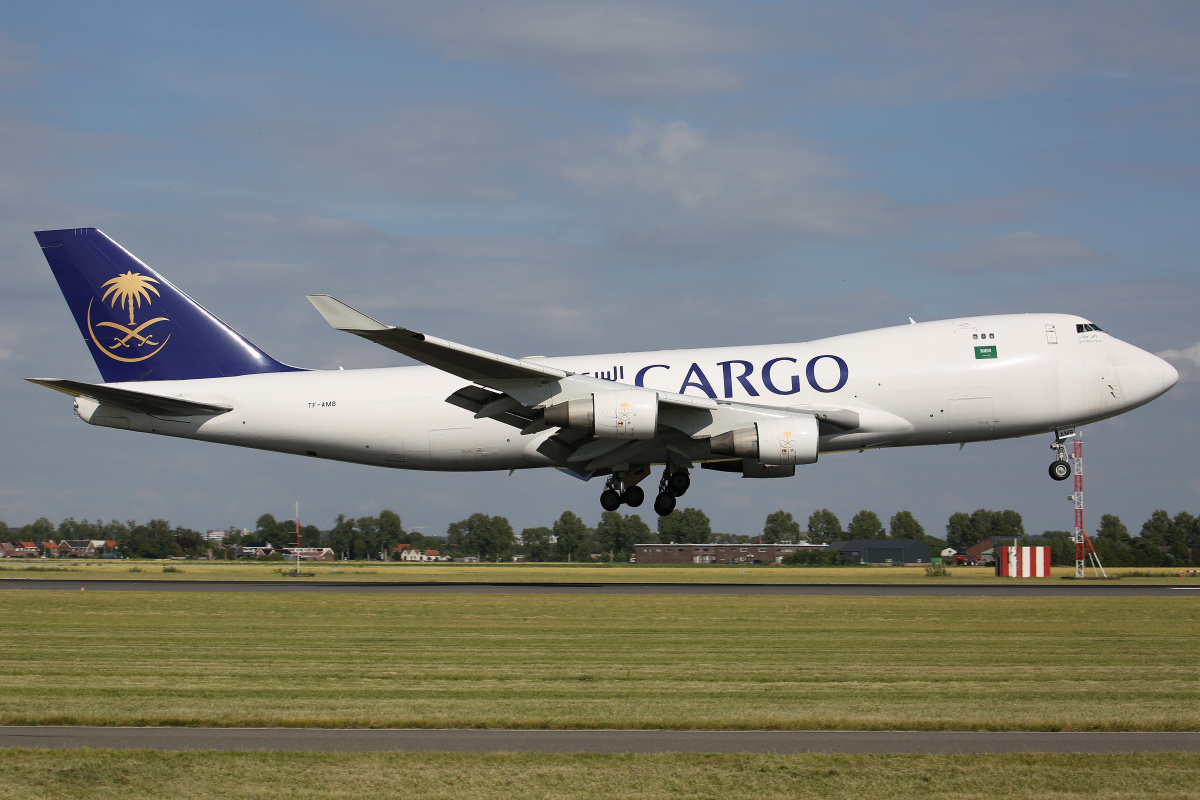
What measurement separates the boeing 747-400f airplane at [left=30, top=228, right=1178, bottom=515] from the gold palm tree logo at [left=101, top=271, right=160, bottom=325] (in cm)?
5

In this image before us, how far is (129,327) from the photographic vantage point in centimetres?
3722

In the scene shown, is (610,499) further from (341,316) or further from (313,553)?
(313,553)

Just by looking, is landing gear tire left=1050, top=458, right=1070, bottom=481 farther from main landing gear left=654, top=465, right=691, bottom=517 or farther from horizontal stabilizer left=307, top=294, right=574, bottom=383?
horizontal stabilizer left=307, top=294, right=574, bottom=383

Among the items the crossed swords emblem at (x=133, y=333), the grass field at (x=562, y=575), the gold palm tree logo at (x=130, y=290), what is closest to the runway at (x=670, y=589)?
the grass field at (x=562, y=575)

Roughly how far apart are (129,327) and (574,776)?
106 feet

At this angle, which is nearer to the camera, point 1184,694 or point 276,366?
point 1184,694

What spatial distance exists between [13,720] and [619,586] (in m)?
26.7

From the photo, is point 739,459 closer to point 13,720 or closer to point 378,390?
point 378,390

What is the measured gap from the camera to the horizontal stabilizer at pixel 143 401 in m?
32.7

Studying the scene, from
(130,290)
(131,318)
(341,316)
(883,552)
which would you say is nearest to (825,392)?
(341,316)

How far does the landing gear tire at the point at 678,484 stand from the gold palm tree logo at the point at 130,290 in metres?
20.0

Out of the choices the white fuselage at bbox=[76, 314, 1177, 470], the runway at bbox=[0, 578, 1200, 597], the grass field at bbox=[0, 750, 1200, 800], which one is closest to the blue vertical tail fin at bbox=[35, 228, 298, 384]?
the white fuselage at bbox=[76, 314, 1177, 470]

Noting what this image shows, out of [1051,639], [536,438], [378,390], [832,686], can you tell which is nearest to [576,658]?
[832,686]

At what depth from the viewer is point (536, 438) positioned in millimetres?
35125
